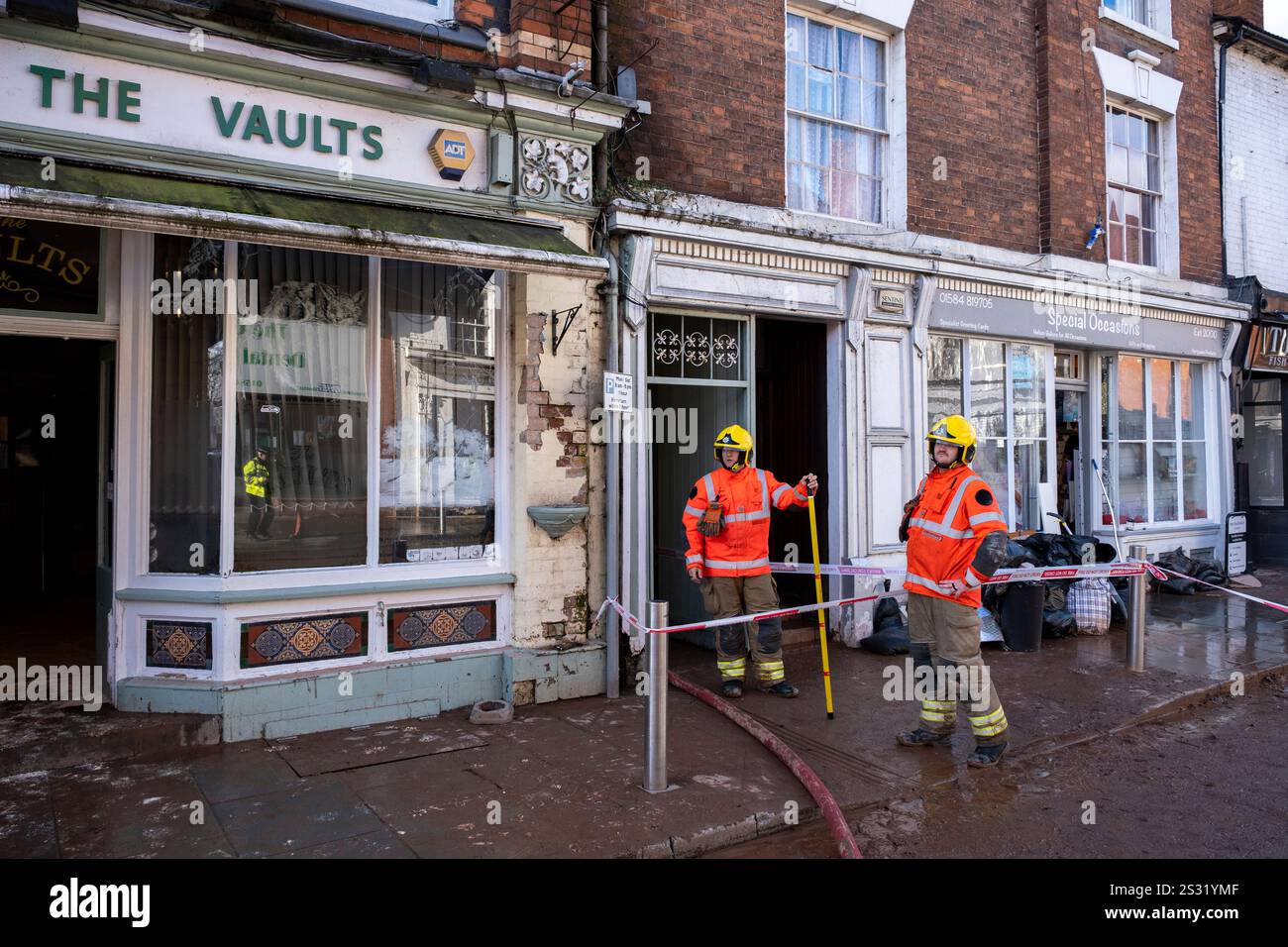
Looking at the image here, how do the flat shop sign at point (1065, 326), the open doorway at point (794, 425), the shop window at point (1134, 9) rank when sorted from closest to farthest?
the open doorway at point (794, 425), the flat shop sign at point (1065, 326), the shop window at point (1134, 9)

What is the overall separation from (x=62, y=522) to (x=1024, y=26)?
12701mm

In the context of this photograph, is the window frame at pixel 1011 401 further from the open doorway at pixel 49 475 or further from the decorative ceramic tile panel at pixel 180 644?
the open doorway at pixel 49 475

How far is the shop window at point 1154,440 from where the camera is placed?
1205cm

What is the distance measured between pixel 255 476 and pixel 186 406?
64 cm

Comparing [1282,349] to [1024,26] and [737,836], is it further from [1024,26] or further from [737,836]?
[737,836]

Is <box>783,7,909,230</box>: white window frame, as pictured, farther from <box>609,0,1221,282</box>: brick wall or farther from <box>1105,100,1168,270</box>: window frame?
<box>1105,100,1168,270</box>: window frame

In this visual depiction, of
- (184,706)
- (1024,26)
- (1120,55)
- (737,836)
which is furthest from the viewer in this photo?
(1120,55)

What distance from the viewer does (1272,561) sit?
14.0 metres

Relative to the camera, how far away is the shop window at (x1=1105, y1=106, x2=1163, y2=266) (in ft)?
38.8

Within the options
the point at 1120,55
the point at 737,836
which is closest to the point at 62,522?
the point at 737,836

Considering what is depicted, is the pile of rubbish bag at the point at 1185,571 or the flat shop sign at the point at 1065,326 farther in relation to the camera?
the pile of rubbish bag at the point at 1185,571

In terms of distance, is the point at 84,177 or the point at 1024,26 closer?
the point at 84,177

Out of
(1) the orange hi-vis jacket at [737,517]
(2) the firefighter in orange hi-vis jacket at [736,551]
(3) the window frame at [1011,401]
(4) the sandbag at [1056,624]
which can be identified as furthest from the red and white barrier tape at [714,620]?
(3) the window frame at [1011,401]

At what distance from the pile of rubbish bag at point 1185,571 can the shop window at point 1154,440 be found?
578 mm
